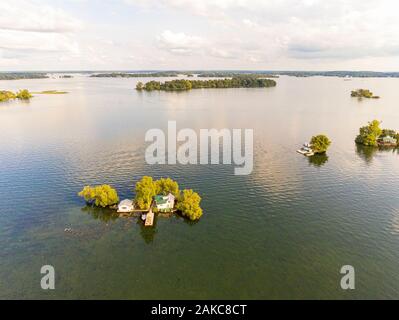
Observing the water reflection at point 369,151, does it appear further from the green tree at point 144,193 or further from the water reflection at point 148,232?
the water reflection at point 148,232

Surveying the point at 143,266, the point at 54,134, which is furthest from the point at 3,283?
the point at 54,134

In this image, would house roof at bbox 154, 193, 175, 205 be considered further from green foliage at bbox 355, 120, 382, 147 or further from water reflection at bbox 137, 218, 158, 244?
green foliage at bbox 355, 120, 382, 147

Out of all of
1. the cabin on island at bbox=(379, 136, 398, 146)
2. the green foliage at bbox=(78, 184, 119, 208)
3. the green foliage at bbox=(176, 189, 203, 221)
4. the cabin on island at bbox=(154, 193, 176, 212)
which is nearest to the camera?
the green foliage at bbox=(176, 189, 203, 221)

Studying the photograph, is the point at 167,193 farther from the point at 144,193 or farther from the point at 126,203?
the point at 126,203

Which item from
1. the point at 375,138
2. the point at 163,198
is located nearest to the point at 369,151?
the point at 375,138

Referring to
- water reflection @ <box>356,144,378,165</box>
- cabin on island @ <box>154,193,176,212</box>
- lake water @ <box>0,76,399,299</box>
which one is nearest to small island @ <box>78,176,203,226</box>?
cabin on island @ <box>154,193,176,212</box>

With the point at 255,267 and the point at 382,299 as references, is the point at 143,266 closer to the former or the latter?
the point at 255,267
